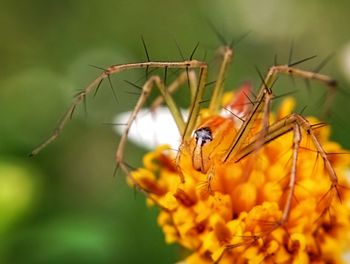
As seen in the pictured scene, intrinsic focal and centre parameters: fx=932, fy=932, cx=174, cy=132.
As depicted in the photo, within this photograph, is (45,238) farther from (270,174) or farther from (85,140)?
(85,140)

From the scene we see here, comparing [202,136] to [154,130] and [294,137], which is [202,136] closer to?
[294,137]

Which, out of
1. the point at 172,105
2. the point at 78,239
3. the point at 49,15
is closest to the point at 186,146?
the point at 172,105

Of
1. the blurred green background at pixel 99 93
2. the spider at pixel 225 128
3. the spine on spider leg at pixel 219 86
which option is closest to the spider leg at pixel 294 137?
the spider at pixel 225 128

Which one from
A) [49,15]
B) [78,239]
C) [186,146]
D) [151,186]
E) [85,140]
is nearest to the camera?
[186,146]

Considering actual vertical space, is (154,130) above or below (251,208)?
above

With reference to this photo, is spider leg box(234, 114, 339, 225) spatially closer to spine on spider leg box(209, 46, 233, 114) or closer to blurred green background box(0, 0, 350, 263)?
spine on spider leg box(209, 46, 233, 114)

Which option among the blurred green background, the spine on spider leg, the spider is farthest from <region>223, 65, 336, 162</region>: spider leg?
the blurred green background

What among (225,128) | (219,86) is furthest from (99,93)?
(225,128)
